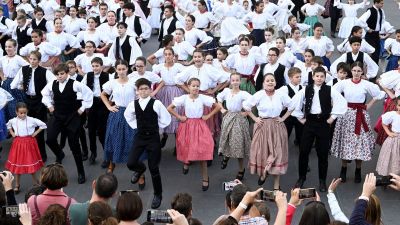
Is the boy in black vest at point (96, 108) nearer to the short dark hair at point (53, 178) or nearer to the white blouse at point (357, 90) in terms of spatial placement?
the white blouse at point (357, 90)

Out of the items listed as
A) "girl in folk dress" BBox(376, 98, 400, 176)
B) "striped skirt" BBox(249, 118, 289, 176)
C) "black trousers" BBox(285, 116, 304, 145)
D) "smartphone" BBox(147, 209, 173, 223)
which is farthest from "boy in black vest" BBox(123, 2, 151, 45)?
"smartphone" BBox(147, 209, 173, 223)

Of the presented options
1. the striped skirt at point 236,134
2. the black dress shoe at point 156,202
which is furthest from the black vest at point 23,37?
the black dress shoe at point 156,202

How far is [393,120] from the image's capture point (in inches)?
283

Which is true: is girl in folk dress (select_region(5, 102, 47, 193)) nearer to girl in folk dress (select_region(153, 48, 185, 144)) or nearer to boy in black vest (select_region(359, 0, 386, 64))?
girl in folk dress (select_region(153, 48, 185, 144))

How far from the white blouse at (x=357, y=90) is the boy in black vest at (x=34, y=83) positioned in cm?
328

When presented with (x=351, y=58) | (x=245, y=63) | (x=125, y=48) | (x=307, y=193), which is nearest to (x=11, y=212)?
(x=307, y=193)

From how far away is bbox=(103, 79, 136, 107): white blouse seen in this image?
768cm

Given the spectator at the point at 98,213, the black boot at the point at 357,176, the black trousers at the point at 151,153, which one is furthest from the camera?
the black boot at the point at 357,176

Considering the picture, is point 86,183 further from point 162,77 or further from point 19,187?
point 162,77

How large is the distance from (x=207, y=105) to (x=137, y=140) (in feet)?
3.08

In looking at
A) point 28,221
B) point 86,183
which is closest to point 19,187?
point 86,183

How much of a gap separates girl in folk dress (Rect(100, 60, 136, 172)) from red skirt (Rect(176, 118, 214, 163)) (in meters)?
0.57

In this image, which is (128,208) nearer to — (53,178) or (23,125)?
(53,178)

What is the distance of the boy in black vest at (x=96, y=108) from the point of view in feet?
26.9
